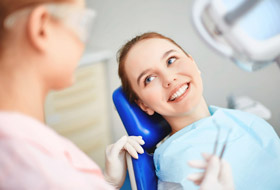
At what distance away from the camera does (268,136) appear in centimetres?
78

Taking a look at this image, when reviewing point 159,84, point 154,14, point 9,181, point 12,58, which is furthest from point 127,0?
point 9,181

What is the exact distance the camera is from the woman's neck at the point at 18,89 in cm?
39

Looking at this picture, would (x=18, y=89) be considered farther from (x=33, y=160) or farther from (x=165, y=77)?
(x=165, y=77)

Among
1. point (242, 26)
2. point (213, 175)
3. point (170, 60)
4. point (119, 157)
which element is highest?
point (242, 26)

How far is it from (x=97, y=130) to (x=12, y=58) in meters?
0.79

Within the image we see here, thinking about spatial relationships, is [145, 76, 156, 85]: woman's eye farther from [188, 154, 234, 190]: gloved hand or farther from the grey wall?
[188, 154, 234, 190]: gloved hand

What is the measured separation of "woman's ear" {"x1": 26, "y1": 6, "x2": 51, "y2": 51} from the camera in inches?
14.9

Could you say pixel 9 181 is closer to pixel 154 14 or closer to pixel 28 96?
pixel 28 96

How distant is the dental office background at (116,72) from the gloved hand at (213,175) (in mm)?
409

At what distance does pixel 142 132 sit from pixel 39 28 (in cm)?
51

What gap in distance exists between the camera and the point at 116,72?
95cm

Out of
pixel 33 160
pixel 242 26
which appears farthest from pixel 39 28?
pixel 242 26

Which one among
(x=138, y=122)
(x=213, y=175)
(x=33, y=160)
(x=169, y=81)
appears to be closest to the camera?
(x=33, y=160)

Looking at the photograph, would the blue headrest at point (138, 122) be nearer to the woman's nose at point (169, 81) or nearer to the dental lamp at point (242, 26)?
the woman's nose at point (169, 81)
